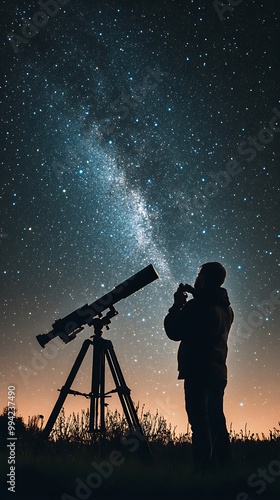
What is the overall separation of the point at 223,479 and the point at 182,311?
157cm

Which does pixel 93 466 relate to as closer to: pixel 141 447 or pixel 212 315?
pixel 141 447

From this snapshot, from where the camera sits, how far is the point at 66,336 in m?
6.03

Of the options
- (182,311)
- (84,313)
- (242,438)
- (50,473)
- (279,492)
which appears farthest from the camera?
(242,438)

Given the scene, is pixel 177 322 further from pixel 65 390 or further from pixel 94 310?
pixel 65 390

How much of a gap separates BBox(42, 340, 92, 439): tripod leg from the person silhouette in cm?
151

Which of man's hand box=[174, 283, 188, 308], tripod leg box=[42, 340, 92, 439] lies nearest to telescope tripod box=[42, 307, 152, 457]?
tripod leg box=[42, 340, 92, 439]

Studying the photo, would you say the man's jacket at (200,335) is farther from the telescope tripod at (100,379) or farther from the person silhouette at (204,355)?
the telescope tripod at (100,379)

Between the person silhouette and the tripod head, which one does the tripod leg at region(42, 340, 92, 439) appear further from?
→ the person silhouette

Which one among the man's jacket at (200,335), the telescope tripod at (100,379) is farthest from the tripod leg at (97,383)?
the man's jacket at (200,335)

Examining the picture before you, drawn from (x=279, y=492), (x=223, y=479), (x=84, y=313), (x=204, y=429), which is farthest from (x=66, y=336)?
(x=279, y=492)

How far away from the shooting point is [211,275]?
5082 millimetres

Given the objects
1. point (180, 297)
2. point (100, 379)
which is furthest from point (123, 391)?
point (180, 297)

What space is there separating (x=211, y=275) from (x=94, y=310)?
1633 mm

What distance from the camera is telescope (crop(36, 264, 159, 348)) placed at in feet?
18.7
